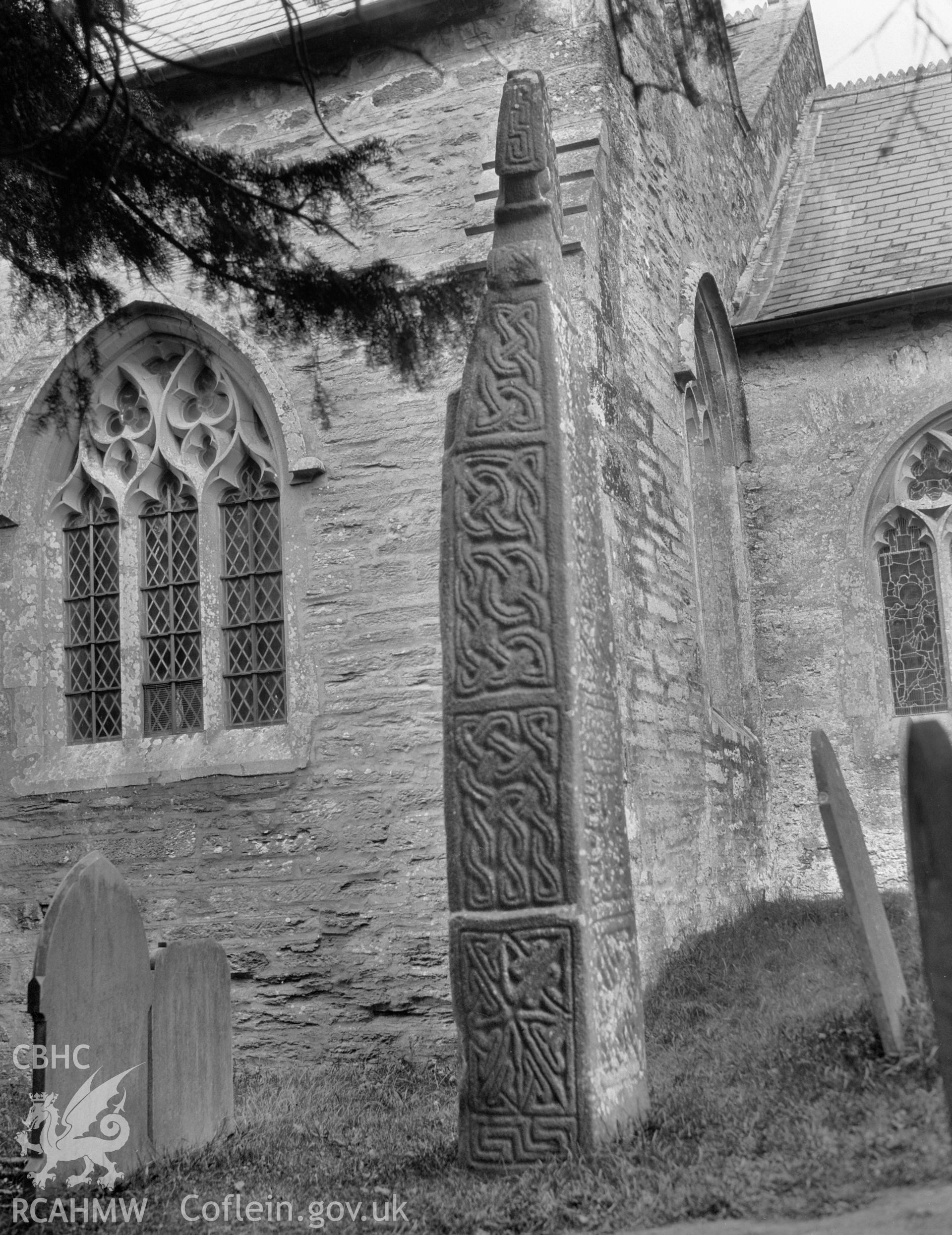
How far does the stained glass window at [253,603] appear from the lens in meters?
8.18

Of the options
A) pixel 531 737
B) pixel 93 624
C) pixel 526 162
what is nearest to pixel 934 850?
pixel 531 737

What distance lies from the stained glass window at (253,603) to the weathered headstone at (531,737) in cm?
377

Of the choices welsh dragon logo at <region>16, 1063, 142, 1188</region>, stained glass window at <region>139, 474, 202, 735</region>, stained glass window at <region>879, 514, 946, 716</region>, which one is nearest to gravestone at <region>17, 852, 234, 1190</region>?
welsh dragon logo at <region>16, 1063, 142, 1188</region>

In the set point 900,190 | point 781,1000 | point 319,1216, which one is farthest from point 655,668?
point 900,190

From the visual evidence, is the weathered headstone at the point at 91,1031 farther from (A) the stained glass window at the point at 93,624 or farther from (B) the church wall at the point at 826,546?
(B) the church wall at the point at 826,546

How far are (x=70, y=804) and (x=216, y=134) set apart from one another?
4.44 metres

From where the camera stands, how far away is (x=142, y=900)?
7957 millimetres

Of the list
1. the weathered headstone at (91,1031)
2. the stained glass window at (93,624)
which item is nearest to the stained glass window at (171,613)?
the stained glass window at (93,624)

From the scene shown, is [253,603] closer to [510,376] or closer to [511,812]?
[510,376]

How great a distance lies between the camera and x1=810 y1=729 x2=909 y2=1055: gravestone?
454 cm

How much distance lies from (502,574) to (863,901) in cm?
178

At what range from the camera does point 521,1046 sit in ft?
13.5

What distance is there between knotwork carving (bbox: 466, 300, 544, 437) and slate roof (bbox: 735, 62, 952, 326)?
22.9 feet

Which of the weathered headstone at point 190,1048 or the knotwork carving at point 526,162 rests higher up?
the knotwork carving at point 526,162
